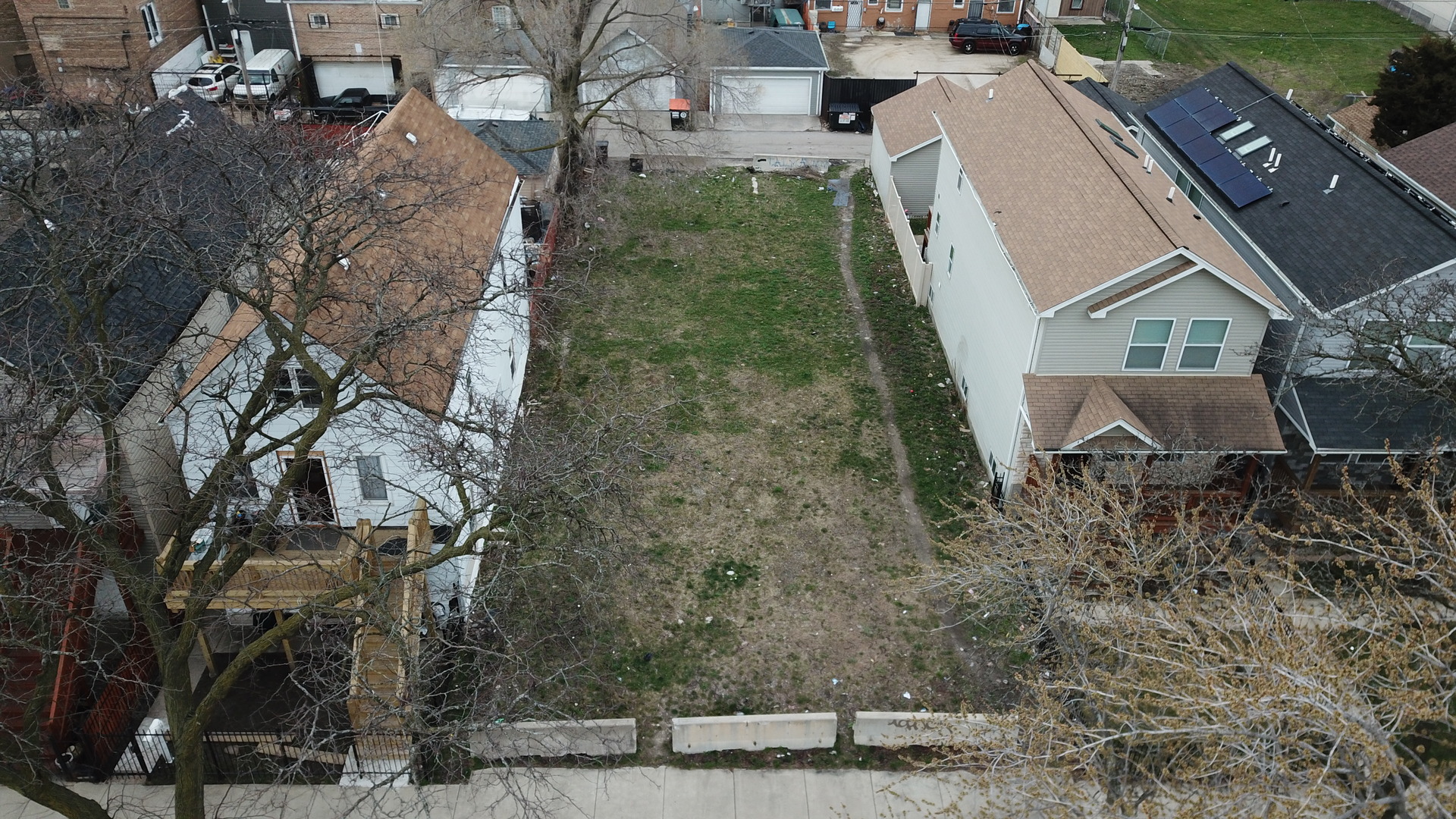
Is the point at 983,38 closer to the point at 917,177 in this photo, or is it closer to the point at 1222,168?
the point at 917,177

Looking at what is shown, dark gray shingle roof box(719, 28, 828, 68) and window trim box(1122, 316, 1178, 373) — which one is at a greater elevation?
window trim box(1122, 316, 1178, 373)

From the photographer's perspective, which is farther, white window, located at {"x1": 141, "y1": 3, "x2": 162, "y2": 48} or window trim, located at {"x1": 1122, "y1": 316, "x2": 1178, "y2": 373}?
white window, located at {"x1": 141, "y1": 3, "x2": 162, "y2": 48}

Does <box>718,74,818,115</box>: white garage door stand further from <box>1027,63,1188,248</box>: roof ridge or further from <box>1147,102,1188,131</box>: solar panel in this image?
<box>1147,102,1188,131</box>: solar panel

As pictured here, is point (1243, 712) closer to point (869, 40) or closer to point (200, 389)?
point (200, 389)

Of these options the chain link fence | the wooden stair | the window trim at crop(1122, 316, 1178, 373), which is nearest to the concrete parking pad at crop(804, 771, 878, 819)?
the wooden stair

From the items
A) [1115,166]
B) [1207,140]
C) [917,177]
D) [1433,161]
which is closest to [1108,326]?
[1115,166]

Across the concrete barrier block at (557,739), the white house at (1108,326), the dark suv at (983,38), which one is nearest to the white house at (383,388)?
the concrete barrier block at (557,739)
